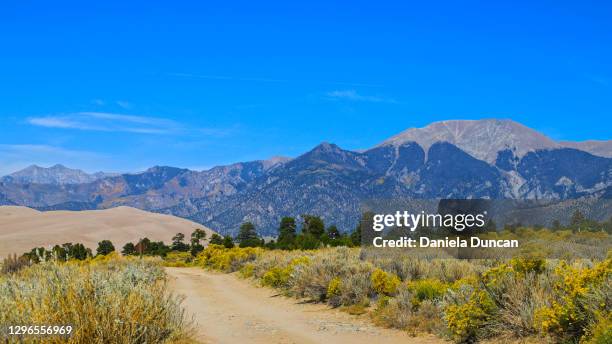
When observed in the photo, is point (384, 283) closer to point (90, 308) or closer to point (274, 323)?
point (274, 323)

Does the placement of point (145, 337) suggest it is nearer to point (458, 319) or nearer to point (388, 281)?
point (458, 319)

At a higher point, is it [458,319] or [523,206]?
[523,206]

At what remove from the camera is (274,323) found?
1490cm

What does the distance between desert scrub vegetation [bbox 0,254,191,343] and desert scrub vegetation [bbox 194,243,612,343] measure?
5.69 m

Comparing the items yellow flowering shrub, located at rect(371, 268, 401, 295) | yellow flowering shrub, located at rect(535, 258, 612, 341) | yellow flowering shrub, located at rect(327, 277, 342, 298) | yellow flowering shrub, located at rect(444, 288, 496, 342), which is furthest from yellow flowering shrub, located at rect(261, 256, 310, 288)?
yellow flowering shrub, located at rect(535, 258, 612, 341)

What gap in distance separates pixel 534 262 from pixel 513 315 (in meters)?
1.25

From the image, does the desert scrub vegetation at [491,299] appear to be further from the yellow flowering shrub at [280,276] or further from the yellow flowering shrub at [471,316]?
the yellow flowering shrub at [280,276]

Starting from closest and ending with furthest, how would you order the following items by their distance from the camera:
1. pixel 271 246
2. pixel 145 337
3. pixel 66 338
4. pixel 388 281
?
pixel 66 338, pixel 145 337, pixel 388 281, pixel 271 246

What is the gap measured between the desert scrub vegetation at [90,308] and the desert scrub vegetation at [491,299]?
5.69 m

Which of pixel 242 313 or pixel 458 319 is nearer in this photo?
pixel 458 319

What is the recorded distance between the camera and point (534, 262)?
11164 mm

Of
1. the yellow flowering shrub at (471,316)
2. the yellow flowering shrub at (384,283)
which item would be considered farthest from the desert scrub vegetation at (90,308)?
the yellow flowering shrub at (384,283)

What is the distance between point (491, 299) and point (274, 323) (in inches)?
238

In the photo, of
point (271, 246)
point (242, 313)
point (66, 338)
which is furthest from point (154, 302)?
point (271, 246)
